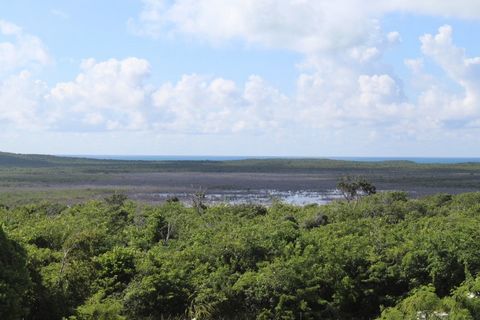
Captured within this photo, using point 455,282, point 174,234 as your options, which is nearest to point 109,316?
point 455,282

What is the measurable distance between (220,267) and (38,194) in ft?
186

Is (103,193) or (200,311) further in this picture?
(103,193)

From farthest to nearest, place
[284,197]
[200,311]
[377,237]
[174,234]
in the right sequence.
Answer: [284,197]
[174,234]
[377,237]
[200,311]

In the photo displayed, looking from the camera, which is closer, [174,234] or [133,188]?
[174,234]

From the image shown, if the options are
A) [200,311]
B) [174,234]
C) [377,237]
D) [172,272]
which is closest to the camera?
[200,311]

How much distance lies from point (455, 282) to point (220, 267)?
621 centimetres

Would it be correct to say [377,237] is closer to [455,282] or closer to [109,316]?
[455,282]

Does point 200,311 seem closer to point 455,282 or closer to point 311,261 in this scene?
point 311,261

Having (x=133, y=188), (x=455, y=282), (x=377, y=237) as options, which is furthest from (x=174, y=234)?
(x=133, y=188)

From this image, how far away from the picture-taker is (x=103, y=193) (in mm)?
67812

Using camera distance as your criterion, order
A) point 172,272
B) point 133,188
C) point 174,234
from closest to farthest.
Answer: point 172,272, point 174,234, point 133,188

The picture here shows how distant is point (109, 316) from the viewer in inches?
412

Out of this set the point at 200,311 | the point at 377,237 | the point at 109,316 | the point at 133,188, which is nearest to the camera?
the point at 109,316

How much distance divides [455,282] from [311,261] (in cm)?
379
